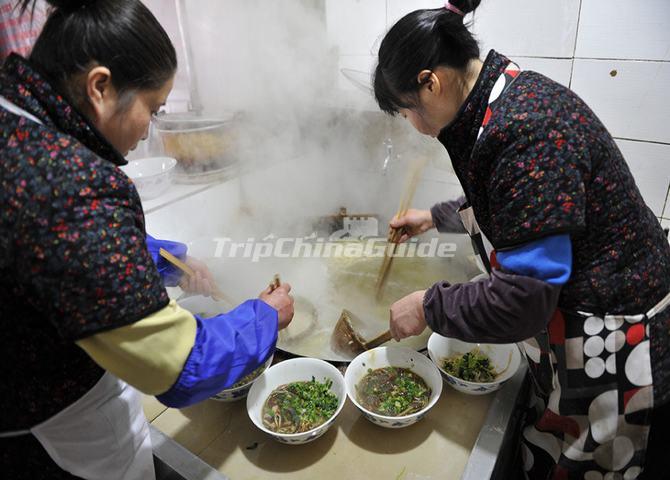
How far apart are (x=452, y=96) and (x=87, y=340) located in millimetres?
1046

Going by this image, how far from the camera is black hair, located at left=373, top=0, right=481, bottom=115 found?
107 cm

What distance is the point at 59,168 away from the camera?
0.71m

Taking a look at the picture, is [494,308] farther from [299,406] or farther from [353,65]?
[353,65]

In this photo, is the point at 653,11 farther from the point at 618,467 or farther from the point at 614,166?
the point at 618,467

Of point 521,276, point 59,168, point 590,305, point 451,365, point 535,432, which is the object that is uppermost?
point 59,168

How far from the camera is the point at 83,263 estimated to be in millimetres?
709

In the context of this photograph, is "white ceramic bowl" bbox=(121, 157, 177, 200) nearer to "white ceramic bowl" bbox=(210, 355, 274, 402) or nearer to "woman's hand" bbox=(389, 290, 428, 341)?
"white ceramic bowl" bbox=(210, 355, 274, 402)

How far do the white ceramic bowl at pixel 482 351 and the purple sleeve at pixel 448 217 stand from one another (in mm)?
551

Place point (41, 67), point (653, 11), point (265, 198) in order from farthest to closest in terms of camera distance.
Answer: point (265, 198), point (653, 11), point (41, 67)

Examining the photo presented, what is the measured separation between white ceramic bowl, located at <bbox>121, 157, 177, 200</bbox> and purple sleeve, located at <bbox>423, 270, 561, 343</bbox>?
1802 mm

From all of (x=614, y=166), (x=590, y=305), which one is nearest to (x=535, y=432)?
(x=590, y=305)

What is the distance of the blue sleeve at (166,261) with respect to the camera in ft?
5.07

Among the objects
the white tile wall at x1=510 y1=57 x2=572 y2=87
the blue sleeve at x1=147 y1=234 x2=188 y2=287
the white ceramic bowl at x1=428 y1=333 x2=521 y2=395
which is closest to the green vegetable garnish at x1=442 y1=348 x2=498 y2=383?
the white ceramic bowl at x1=428 y1=333 x2=521 y2=395

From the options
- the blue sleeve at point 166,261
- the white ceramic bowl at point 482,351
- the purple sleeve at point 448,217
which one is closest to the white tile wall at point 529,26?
the purple sleeve at point 448,217
